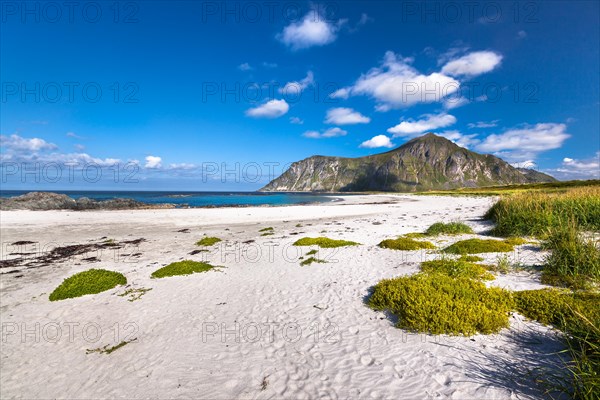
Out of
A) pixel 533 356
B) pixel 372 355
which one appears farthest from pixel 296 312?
pixel 533 356

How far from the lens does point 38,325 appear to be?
831cm

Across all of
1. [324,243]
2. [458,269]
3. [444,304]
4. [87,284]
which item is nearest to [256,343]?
[444,304]

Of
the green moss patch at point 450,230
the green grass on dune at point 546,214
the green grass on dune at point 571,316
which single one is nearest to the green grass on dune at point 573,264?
the green grass on dune at point 571,316

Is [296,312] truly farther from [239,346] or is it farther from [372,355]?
[372,355]

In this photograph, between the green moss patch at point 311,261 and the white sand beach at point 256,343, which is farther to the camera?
the green moss patch at point 311,261

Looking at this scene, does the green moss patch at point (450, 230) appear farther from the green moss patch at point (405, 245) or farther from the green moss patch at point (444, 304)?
the green moss patch at point (444, 304)

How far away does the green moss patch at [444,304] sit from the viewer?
6258mm

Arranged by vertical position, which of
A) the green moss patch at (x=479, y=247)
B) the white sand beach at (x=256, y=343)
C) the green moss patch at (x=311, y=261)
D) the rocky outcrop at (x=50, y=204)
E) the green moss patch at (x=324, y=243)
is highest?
the rocky outcrop at (x=50, y=204)

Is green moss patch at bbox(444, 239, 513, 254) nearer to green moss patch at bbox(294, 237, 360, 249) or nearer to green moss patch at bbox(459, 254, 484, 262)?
green moss patch at bbox(459, 254, 484, 262)

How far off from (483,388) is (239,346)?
4971 mm

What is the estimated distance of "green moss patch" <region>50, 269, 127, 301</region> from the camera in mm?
10305

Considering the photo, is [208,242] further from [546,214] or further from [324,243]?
[546,214]

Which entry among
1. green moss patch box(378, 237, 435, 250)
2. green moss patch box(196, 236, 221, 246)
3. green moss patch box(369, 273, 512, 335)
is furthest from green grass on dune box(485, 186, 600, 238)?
green moss patch box(196, 236, 221, 246)

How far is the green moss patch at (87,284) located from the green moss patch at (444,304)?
10.4 meters
